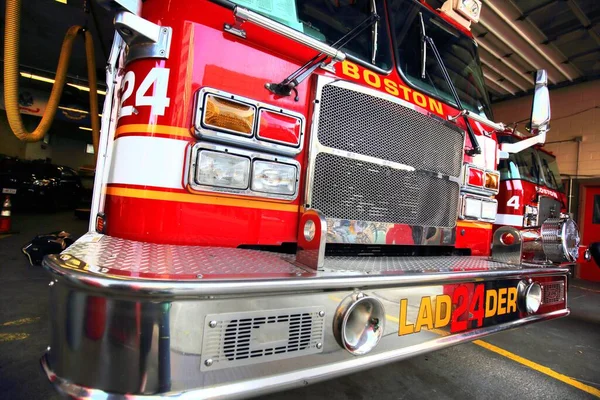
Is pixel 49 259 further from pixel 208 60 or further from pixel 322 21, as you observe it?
pixel 322 21

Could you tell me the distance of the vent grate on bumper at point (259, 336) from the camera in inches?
37.7

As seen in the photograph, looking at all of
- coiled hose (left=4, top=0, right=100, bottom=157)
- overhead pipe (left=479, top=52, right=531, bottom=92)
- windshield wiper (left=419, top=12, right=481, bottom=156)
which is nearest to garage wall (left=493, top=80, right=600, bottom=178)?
overhead pipe (left=479, top=52, right=531, bottom=92)

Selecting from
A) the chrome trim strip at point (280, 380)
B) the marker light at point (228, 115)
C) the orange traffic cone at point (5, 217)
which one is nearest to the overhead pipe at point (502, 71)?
the marker light at point (228, 115)

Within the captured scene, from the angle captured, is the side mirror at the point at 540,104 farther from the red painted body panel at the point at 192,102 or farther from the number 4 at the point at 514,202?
the number 4 at the point at 514,202

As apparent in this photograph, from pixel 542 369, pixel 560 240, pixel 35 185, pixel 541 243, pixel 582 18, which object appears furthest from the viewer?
pixel 35 185

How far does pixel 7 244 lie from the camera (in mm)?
6094

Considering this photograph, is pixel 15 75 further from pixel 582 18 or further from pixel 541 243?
pixel 582 18

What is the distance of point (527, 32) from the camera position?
7078mm

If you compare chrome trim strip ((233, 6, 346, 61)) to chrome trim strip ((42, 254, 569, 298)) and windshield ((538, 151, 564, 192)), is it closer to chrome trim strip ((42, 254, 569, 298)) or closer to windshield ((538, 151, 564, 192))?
chrome trim strip ((42, 254, 569, 298))

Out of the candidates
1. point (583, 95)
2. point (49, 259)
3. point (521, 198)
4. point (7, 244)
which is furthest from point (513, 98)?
point (7, 244)

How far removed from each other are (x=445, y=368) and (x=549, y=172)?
20.1ft

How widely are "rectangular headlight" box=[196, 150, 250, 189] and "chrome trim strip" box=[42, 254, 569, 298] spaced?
0.55 metres

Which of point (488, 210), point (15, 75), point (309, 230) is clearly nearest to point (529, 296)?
point (488, 210)

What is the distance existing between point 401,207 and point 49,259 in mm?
1687
